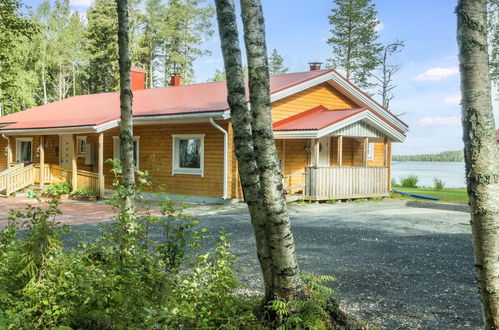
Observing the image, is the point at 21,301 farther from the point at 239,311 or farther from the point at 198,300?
the point at 239,311

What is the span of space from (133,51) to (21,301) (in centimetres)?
3665

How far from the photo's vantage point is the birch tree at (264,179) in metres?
3.68

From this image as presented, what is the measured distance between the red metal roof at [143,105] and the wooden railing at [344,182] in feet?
10.9

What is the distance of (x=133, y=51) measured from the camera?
125ft

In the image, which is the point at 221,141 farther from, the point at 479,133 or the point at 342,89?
the point at 479,133

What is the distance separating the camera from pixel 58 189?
18.2m

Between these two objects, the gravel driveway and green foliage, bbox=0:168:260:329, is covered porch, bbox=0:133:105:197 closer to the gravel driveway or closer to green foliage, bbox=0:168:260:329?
the gravel driveway

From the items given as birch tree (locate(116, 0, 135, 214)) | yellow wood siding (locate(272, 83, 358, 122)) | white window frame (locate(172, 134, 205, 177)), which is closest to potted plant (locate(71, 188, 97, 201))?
white window frame (locate(172, 134, 205, 177))

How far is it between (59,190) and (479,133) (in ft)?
59.1

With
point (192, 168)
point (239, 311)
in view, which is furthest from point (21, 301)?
point (192, 168)

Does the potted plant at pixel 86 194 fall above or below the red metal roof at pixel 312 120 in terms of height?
below

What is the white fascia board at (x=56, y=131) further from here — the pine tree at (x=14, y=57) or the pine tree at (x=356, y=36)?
the pine tree at (x=356, y=36)

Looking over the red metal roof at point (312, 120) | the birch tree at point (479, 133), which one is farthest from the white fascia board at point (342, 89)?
the birch tree at point (479, 133)

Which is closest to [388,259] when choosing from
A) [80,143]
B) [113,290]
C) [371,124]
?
[113,290]
